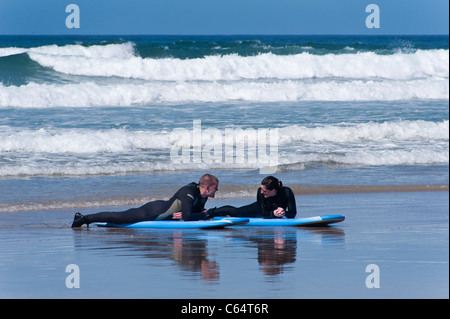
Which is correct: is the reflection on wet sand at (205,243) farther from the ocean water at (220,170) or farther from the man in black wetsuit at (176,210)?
the man in black wetsuit at (176,210)

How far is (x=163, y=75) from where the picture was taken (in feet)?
101

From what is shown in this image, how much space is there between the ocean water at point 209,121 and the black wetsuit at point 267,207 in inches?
73.6

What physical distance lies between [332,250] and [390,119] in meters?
13.7

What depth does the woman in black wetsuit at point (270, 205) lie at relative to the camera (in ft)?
29.8

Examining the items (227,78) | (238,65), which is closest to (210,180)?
(227,78)

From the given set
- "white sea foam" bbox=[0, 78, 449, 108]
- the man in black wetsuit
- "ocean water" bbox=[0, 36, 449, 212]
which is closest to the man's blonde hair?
the man in black wetsuit

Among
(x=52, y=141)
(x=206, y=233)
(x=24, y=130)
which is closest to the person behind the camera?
(x=206, y=233)

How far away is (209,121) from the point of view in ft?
64.0

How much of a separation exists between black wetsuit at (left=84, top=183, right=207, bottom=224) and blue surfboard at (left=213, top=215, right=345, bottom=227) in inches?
18.7

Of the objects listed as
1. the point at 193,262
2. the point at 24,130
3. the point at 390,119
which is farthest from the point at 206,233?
the point at 390,119

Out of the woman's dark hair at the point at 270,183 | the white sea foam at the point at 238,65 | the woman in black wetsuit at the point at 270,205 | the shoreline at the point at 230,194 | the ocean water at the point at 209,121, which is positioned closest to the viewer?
the woman's dark hair at the point at 270,183

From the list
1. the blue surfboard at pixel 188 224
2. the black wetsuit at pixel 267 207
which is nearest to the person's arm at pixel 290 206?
the black wetsuit at pixel 267 207

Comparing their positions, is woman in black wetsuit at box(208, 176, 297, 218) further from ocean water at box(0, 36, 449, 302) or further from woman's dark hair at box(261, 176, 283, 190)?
ocean water at box(0, 36, 449, 302)
